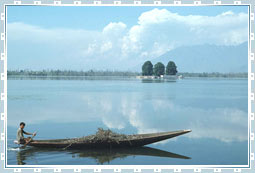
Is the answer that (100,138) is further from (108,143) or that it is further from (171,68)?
(171,68)

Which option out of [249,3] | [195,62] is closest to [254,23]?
[249,3]

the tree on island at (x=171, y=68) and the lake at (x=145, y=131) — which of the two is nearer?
the lake at (x=145, y=131)

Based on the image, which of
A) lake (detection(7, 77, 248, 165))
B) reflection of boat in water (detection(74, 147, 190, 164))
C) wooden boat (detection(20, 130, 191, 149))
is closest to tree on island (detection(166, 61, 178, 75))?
lake (detection(7, 77, 248, 165))

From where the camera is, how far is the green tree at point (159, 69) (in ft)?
190

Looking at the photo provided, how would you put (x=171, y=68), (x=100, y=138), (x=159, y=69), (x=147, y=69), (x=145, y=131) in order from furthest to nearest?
(x=147, y=69) < (x=159, y=69) < (x=171, y=68) < (x=145, y=131) < (x=100, y=138)

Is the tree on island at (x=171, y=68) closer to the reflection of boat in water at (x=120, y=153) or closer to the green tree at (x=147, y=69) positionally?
the green tree at (x=147, y=69)

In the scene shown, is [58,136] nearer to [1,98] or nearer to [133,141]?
[133,141]

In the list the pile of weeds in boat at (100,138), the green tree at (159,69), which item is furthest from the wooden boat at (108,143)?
the green tree at (159,69)

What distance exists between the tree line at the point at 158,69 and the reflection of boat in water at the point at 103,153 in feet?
171

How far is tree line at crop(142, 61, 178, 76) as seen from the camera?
2266 inches

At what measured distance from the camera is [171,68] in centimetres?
5772

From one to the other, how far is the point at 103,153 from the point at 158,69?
53143mm

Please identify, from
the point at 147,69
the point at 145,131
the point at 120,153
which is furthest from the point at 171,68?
the point at 120,153

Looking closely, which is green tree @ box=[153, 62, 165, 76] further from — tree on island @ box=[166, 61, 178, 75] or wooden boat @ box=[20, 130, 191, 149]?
wooden boat @ box=[20, 130, 191, 149]
